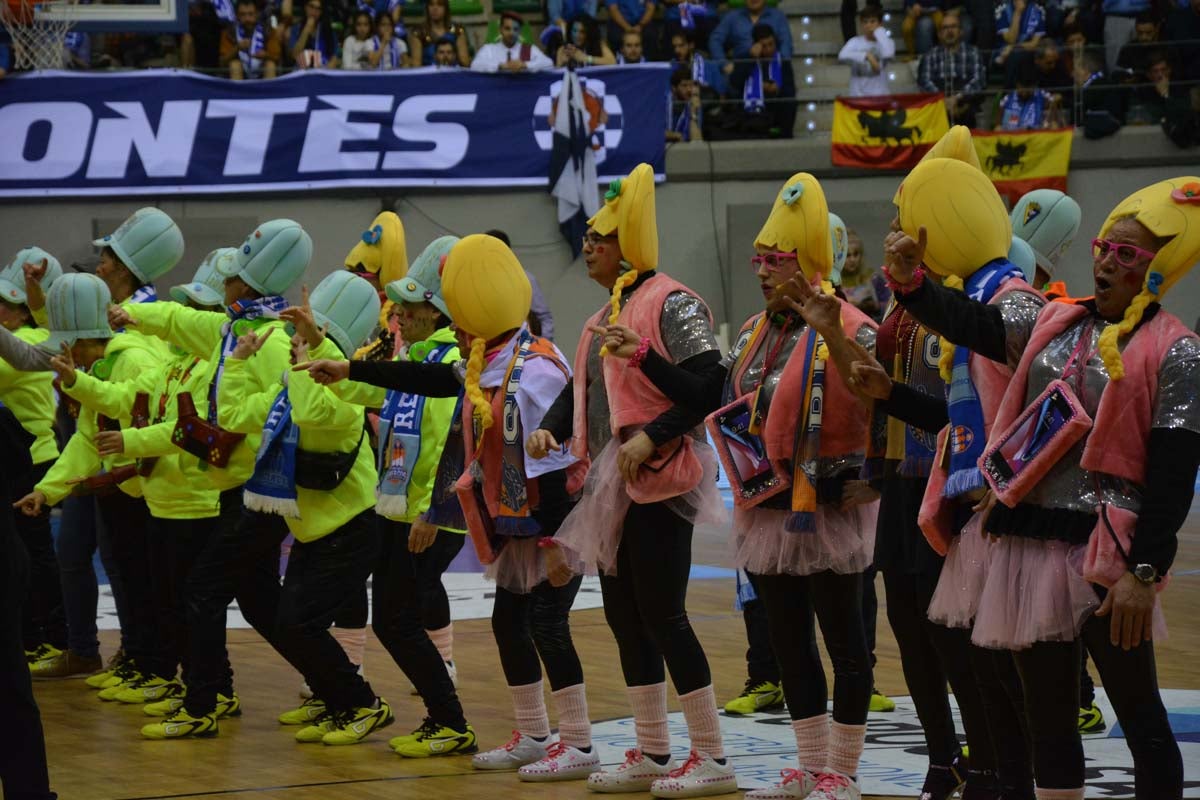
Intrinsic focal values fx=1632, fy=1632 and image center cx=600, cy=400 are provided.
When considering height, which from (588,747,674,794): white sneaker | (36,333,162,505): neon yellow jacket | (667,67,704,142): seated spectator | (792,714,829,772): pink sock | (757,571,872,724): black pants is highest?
(667,67,704,142): seated spectator

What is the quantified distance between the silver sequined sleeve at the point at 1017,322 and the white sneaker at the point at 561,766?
2.28 metres

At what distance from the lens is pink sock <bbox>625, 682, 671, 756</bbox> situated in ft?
17.6

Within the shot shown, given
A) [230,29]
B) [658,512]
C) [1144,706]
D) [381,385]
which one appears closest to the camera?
[1144,706]

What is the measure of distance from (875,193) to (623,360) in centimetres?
1208

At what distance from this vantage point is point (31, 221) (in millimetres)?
17016

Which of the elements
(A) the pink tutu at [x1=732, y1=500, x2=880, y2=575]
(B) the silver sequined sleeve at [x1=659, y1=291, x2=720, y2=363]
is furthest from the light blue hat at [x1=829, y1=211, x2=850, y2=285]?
(A) the pink tutu at [x1=732, y1=500, x2=880, y2=575]

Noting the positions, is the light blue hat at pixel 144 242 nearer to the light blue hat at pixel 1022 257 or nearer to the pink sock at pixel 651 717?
the pink sock at pixel 651 717

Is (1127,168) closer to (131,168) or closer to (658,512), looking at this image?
(131,168)

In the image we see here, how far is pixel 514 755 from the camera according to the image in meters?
5.79

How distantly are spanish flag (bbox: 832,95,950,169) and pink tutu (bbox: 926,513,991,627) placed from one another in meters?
12.4

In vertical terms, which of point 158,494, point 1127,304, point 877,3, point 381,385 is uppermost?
point 877,3

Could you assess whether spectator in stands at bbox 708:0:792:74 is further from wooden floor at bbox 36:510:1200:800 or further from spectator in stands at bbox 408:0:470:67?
wooden floor at bbox 36:510:1200:800

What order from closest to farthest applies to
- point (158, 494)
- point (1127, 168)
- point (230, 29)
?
point (158, 494), point (1127, 168), point (230, 29)

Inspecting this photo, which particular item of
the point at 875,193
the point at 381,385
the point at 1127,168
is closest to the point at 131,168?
the point at 875,193
